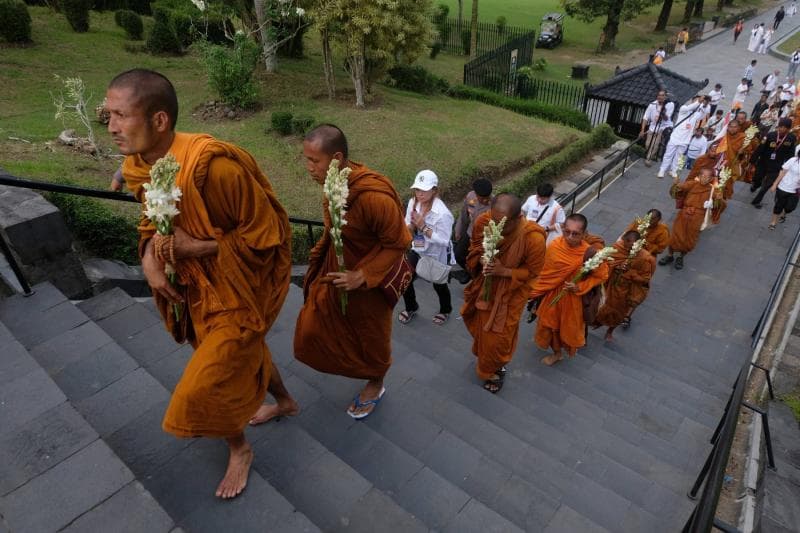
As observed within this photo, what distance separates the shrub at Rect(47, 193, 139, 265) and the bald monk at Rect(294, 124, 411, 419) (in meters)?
3.24

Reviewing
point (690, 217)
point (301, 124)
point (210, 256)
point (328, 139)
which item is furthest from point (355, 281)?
point (301, 124)

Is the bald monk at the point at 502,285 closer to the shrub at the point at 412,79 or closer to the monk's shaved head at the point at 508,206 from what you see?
the monk's shaved head at the point at 508,206

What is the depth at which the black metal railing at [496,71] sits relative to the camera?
18875 millimetres

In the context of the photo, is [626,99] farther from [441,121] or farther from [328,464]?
[328,464]

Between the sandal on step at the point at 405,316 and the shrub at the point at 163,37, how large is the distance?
13.3 metres

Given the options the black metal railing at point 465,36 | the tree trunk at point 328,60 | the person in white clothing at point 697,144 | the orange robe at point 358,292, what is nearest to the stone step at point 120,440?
the orange robe at point 358,292

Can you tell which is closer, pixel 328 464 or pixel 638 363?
pixel 328 464

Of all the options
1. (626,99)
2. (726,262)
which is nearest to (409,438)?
(726,262)

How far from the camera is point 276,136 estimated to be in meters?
11.3

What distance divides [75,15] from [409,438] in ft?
54.9

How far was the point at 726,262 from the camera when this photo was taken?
9086mm

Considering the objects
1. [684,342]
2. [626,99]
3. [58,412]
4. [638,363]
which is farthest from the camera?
[626,99]

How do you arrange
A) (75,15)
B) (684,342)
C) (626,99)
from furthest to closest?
1. (75,15)
2. (626,99)
3. (684,342)

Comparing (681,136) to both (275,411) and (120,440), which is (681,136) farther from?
(120,440)
